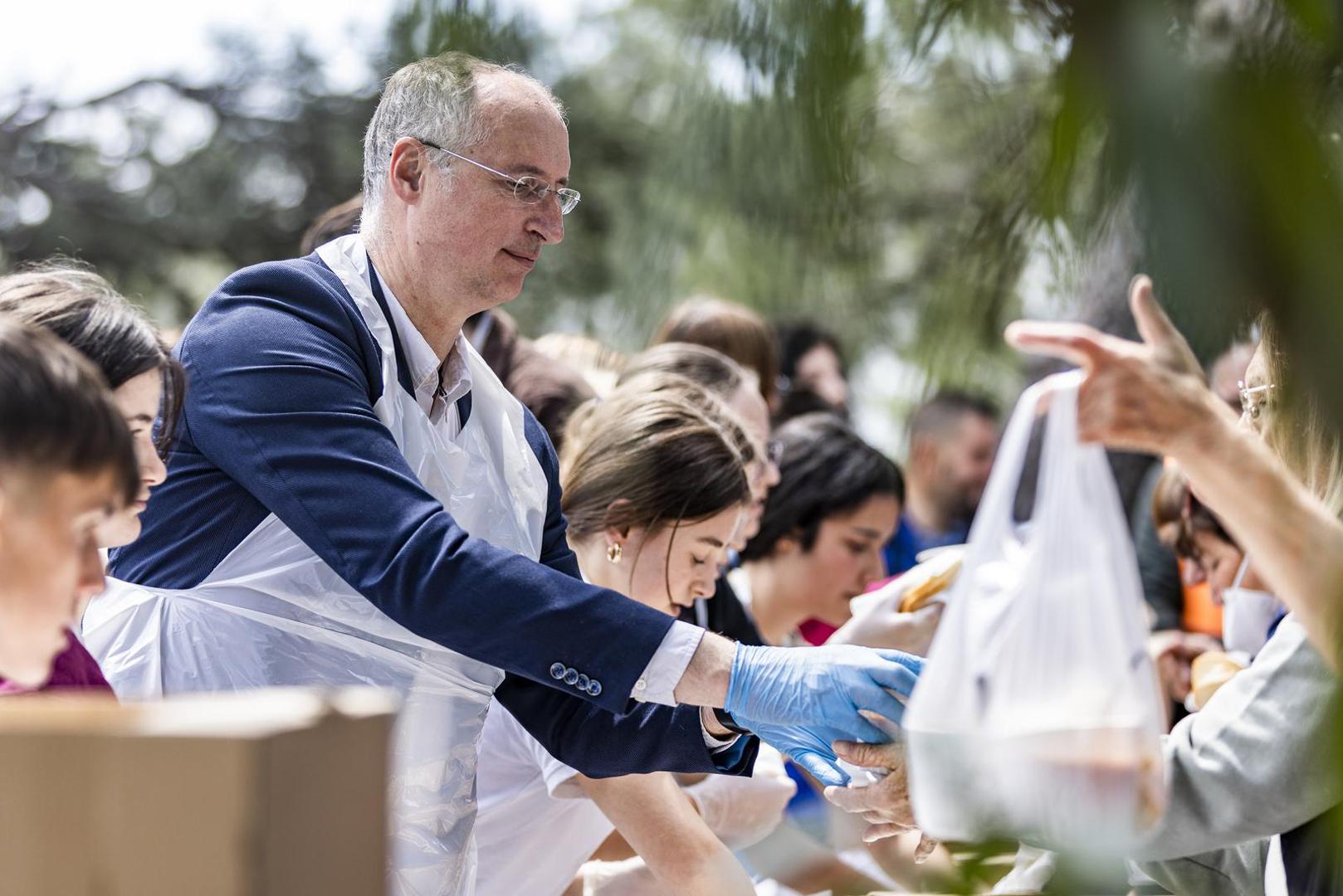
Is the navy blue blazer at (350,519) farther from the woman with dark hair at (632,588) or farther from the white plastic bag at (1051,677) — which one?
the white plastic bag at (1051,677)

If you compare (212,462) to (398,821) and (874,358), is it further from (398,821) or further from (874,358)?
(874,358)

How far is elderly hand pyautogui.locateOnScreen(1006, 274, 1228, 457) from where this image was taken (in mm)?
1045

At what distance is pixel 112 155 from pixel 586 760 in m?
5.35

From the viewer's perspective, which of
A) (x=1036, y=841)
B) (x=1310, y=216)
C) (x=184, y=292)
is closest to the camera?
(x=1310, y=216)

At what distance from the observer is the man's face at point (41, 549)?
45.8 inches

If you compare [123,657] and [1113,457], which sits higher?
[123,657]

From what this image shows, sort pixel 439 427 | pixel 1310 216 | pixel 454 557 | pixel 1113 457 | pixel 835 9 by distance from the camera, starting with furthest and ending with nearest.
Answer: pixel 1113 457
pixel 439 427
pixel 454 557
pixel 835 9
pixel 1310 216

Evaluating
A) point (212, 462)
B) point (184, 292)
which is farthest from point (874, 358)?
point (184, 292)

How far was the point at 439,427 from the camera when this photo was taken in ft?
6.40

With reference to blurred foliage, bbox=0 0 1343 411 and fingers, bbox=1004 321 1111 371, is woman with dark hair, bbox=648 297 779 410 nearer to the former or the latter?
fingers, bbox=1004 321 1111 371

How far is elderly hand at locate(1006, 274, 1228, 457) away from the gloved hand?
1664mm

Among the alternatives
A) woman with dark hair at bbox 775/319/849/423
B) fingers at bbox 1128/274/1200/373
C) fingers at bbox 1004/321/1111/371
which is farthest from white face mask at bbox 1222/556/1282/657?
fingers at bbox 1128/274/1200/373

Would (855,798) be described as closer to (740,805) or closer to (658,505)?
(658,505)

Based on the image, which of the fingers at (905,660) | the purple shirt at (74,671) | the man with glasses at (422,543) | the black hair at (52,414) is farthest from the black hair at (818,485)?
the black hair at (52,414)
